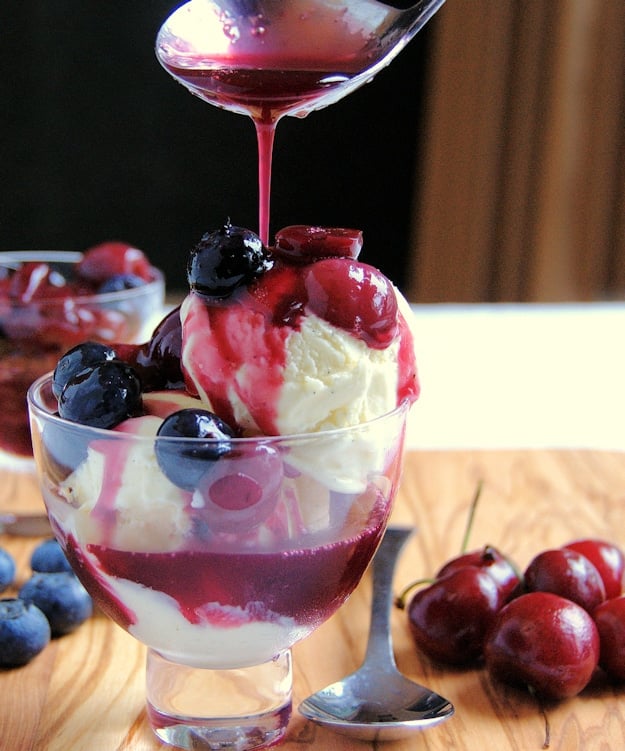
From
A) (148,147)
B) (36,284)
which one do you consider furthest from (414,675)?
(148,147)

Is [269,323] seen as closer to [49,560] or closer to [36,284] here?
[49,560]

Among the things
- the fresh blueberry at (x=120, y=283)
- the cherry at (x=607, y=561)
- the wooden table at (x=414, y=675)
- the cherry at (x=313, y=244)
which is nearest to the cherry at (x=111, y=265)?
the fresh blueberry at (x=120, y=283)

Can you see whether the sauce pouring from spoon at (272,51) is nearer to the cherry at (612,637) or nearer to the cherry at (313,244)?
the cherry at (313,244)

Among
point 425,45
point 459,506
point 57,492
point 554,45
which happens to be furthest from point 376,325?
point 425,45

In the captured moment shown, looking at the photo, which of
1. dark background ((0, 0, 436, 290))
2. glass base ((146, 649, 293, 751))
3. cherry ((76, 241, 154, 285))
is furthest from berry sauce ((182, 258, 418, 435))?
dark background ((0, 0, 436, 290))

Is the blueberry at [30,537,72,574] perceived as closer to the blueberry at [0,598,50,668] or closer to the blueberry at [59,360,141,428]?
the blueberry at [0,598,50,668]

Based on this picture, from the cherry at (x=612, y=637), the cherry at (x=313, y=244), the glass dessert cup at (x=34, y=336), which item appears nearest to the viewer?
the cherry at (x=313, y=244)
